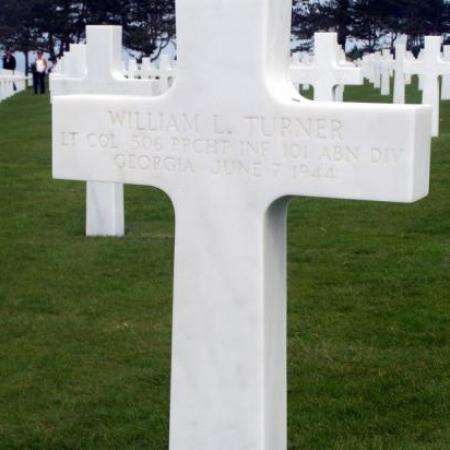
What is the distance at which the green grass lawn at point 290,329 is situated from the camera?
4461mm

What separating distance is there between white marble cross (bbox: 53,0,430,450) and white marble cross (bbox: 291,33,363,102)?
972 centimetres

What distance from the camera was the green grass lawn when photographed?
4461mm

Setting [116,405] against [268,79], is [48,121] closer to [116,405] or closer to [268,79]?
[116,405]

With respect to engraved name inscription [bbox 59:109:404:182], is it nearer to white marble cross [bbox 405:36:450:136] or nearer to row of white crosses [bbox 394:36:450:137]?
row of white crosses [bbox 394:36:450:137]

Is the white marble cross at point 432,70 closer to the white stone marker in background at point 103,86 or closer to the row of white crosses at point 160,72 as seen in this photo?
the white stone marker in background at point 103,86

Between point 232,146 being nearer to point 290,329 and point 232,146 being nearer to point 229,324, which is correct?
point 229,324

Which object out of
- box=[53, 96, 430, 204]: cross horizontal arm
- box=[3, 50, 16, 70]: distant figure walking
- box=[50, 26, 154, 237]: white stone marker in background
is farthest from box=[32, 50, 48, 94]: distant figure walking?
box=[53, 96, 430, 204]: cross horizontal arm

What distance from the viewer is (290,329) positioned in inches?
225

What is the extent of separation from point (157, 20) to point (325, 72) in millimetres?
41583

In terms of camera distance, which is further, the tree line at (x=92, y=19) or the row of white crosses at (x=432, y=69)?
the tree line at (x=92, y=19)

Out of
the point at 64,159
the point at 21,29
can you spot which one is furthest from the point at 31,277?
the point at 21,29

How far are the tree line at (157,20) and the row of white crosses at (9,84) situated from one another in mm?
13684

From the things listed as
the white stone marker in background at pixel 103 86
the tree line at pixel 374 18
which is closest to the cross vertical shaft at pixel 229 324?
the white stone marker in background at pixel 103 86

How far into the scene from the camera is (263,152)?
3.29 meters
